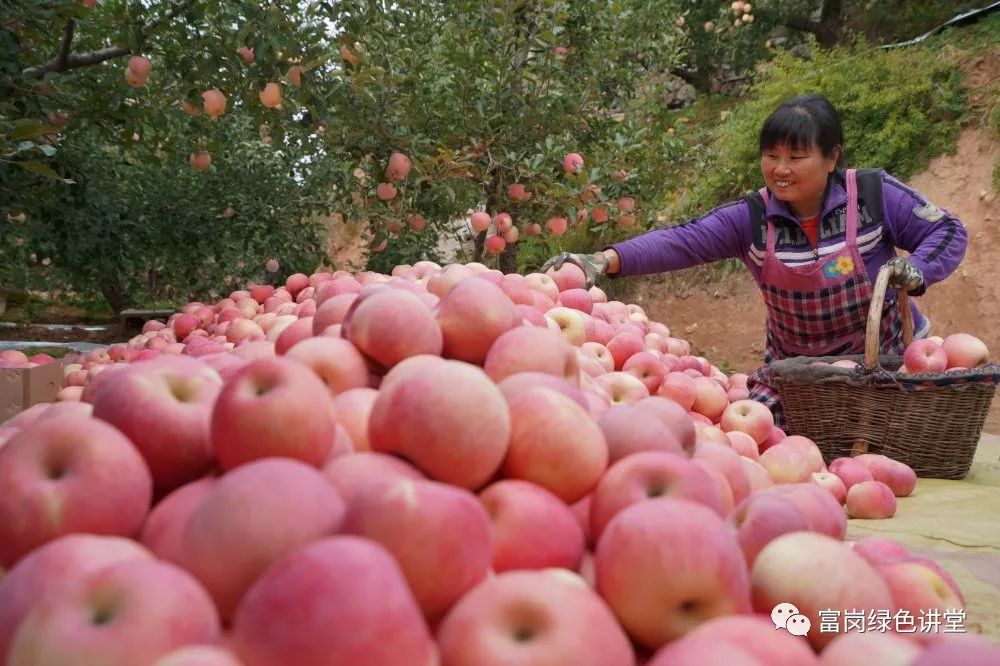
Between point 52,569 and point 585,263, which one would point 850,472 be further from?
point 52,569

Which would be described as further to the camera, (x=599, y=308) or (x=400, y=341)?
(x=599, y=308)

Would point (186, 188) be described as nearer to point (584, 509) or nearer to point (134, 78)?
point (134, 78)

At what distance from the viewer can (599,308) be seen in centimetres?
281

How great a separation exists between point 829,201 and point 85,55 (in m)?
3.67

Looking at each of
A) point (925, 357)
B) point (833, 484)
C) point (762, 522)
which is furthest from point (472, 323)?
point (925, 357)

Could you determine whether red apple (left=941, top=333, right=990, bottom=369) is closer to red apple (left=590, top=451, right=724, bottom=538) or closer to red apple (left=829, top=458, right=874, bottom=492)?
red apple (left=829, top=458, right=874, bottom=492)

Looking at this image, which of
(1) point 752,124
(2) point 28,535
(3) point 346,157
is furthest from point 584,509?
(1) point 752,124

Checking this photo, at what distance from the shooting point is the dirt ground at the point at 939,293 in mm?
7715

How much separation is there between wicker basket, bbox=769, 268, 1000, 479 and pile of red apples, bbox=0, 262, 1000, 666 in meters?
1.67

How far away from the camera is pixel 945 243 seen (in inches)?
122

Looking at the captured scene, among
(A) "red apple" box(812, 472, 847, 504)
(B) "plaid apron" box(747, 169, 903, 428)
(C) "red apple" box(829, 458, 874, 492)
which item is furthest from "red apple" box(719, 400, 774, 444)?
(B) "plaid apron" box(747, 169, 903, 428)

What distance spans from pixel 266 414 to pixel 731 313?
8934 millimetres

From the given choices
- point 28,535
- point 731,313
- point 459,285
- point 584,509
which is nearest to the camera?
point 28,535

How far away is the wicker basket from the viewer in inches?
110
